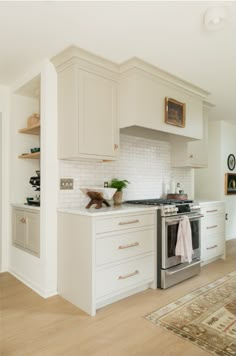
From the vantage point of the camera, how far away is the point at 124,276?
98.7 inches

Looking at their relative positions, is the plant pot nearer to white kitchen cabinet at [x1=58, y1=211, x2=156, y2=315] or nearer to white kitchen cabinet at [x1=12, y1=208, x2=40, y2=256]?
white kitchen cabinet at [x1=58, y1=211, x2=156, y2=315]

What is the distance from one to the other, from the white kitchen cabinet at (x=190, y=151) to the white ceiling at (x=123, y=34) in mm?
1180

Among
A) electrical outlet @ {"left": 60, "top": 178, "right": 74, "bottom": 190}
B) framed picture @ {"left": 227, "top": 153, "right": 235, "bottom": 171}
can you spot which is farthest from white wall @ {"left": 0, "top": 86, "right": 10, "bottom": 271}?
framed picture @ {"left": 227, "top": 153, "right": 235, "bottom": 171}

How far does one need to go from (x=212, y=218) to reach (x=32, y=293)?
2728mm

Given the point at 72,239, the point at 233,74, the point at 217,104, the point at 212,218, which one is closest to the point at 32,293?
the point at 72,239

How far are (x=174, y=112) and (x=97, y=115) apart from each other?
1.10 m

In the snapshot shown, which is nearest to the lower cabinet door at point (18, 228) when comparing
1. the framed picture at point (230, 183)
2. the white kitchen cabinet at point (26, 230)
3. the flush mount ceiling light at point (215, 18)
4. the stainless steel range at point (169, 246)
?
the white kitchen cabinet at point (26, 230)

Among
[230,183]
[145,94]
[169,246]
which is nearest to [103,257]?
[169,246]

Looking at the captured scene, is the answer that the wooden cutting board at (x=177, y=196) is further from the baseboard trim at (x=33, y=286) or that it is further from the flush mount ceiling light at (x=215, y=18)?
the flush mount ceiling light at (x=215, y=18)

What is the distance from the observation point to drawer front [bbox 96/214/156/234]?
2.31 meters

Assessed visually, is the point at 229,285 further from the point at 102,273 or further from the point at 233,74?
the point at 233,74

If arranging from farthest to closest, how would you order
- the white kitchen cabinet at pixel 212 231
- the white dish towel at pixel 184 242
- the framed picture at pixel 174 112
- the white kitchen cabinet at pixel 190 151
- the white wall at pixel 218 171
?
1. the white wall at pixel 218 171
2. the white kitchen cabinet at pixel 190 151
3. the white kitchen cabinet at pixel 212 231
4. the framed picture at pixel 174 112
5. the white dish towel at pixel 184 242

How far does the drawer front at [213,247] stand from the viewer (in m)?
3.69

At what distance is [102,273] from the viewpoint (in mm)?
2318
